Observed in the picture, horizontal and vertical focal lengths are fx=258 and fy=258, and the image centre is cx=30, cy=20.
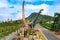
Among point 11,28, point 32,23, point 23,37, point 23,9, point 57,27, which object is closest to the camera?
point 23,9

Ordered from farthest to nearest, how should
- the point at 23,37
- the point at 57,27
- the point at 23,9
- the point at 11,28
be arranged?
the point at 57,27 < the point at 11,28 < the point at 23,37 < the point at 23,9

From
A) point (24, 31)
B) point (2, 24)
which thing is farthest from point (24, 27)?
point (2, 24)

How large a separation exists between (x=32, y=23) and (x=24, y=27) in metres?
2.63

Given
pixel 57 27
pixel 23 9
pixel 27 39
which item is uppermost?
pixel 23 9

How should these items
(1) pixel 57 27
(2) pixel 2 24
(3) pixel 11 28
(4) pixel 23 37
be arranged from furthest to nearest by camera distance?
(1) pixel 57 27, (3) pixel 11 28, (2) pixel 2 24, (4) pixel 23 37

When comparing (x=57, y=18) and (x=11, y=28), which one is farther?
(x=57, y=18)

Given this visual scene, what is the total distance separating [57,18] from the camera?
28.5 m

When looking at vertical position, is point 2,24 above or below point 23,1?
below

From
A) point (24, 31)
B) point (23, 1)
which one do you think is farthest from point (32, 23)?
point (23, 1)

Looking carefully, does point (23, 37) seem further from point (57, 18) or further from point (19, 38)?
point (57, 18)

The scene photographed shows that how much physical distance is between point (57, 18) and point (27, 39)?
1770 centimetres

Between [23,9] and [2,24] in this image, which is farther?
[2,24]

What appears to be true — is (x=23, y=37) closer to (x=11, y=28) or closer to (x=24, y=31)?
(x=24, y=31)

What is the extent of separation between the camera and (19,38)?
35.2ft
